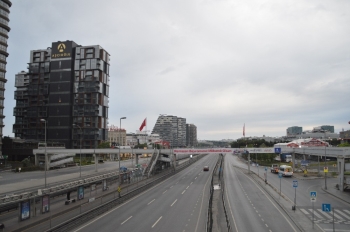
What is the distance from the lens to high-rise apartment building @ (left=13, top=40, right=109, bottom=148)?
156 meters

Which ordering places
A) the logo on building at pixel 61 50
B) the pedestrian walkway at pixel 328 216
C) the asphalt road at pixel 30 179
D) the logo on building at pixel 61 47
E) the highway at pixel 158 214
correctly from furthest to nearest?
the logo on building at pixel 61 47
the logo on building at pixel 61 50
the asphalt road at pixel 30 179
the pedestrian walkway at pixel 328 216
the highway at pixel 158 214

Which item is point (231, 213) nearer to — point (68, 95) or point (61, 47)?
point (68, 95)

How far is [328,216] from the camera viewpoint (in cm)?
3397

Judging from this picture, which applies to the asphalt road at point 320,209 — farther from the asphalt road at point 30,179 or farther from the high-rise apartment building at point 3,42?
the high-rise apartment building at point 3,42

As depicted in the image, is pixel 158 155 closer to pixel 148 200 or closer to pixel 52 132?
pixel 148 200

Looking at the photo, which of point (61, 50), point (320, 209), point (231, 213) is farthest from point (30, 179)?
point (61, 50)

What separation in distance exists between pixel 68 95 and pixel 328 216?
149m

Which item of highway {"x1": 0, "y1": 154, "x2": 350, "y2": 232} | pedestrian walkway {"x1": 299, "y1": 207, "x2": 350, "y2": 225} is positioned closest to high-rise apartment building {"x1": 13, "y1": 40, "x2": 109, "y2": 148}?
highway {"x1": 0, "y1": 154, "x2": 350, "y2": 232}

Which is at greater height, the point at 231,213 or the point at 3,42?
the point at 3,42

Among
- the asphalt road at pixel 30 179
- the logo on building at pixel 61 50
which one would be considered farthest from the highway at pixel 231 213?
the logo on building at pixel 61 50

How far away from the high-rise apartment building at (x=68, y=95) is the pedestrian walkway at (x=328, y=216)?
434 ft

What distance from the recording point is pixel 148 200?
141 ft

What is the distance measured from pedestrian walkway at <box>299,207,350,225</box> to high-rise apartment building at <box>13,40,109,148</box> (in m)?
132

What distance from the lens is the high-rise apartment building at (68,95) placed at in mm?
155750
